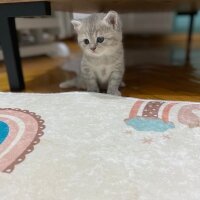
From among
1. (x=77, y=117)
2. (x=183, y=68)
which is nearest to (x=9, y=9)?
(x=77, y=117)

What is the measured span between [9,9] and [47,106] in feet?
1.54

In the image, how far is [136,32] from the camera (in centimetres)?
356

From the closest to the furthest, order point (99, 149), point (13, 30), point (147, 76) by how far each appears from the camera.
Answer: point (99, 149) → point (13, 30) → point (147, 76)

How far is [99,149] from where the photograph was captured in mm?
690

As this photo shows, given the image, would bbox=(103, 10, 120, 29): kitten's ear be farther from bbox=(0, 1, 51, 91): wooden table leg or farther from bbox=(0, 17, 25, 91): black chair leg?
bbox=(0, 17, 25, 91): black chair leg

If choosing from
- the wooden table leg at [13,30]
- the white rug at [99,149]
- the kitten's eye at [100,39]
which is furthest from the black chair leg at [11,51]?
the kitten's eye at [100,39]

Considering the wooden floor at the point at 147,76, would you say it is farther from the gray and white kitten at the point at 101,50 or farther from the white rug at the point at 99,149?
the white rug at the point at 99,149

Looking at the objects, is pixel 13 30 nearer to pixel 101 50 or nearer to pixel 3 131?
pixel 101 50

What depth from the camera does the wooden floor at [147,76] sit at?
1.23 metres

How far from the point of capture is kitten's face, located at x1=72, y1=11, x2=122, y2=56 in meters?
1.07

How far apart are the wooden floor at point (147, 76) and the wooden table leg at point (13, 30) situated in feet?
0.28

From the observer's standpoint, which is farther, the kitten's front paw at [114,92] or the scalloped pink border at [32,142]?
the kitten's front paw at [114,92]

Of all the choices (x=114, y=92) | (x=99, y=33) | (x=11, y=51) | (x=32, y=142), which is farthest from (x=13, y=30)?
(x=32, y=142)

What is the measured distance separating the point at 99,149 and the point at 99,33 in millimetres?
551
